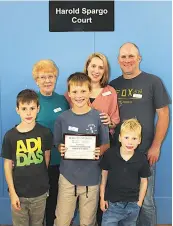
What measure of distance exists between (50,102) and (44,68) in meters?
0.31

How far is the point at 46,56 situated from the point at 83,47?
35 cm

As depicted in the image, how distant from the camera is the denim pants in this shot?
8.58 ft

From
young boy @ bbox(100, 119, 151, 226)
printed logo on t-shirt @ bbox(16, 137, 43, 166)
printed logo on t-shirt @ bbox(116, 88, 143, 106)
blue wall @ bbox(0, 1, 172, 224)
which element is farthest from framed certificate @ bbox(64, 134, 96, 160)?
blue wall @ bbox(0, 1, 172, 224)

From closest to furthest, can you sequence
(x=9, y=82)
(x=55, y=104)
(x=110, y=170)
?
(x=110, y=170) → (x=55, y=104) → (x=9, y=82)

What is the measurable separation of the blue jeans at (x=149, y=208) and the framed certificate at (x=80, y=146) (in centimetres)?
67

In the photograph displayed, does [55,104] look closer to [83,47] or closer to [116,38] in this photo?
[83,47]

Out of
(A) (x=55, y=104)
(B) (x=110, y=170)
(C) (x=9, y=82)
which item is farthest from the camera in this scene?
(C) (x=9, y=82)

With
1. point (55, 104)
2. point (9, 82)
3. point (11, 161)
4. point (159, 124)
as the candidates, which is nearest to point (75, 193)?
point (11, 161)

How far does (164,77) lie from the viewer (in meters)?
3.07

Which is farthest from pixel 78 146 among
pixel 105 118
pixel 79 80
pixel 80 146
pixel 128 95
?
pixel 128 95

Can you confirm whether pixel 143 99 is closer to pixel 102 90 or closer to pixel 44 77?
pixel 102 90

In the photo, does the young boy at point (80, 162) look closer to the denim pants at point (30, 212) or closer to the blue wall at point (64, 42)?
the denim pants at point (30, 212)

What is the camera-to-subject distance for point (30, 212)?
2684 mm

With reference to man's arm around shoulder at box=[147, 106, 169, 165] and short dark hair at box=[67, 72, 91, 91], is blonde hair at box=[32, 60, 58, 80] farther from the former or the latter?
man's arm around shoulder at box=[147, 106, 169, 165]
